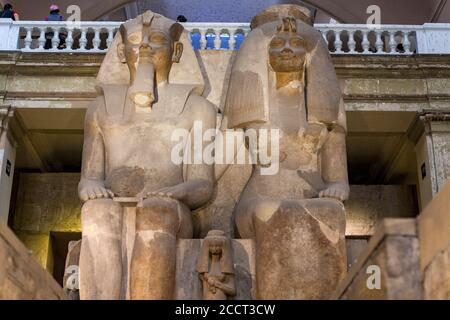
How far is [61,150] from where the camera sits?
13008 millimetres

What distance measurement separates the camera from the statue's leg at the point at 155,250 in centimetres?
413

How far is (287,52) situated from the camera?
16.2ft

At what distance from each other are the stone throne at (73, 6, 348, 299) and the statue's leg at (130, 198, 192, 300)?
102 millimetres

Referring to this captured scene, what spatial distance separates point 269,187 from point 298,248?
1.79ft

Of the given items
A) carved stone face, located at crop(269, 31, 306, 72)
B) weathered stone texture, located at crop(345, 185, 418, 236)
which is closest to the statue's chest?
carved stone face, located at crop(269, 31, 306, 72)

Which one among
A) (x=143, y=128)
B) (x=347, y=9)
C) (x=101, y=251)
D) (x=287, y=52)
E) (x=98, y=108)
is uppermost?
(x=347, y=9)

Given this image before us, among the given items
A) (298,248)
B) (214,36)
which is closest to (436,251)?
(298,248)

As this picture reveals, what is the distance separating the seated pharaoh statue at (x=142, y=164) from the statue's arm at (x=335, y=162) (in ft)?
2.53

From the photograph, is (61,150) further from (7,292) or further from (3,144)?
(7,292)

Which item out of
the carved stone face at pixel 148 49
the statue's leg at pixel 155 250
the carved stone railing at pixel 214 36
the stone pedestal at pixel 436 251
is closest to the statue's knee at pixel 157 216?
the statue's leg at pixel 155 250

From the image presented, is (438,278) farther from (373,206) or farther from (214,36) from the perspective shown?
(214,36)

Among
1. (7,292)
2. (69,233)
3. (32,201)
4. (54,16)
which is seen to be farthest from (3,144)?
(7,292)

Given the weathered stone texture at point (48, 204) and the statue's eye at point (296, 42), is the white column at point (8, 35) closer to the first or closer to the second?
the weathered stone texture at point (48, 204)

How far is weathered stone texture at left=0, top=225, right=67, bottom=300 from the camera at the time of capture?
2982 millimetres
